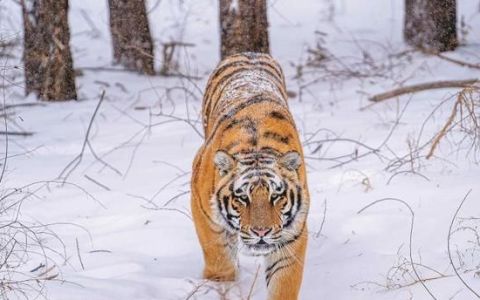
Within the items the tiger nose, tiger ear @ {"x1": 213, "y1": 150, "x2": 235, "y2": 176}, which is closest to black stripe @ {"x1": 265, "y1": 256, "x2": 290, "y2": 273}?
the tiger nose

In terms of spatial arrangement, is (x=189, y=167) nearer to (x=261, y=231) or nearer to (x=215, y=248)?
(x=215, y=248)

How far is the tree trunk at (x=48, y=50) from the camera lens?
8320 millimetres

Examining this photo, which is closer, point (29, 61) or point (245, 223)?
point (245, 223)

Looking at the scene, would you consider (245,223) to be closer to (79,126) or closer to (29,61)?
(79,126)

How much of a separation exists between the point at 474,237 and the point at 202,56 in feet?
26.1

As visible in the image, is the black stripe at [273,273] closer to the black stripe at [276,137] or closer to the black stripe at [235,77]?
the black stripe at [276,137]

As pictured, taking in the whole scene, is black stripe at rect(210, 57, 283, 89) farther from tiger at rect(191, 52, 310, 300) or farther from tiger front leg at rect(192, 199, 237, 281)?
tiger front leg at rect(192, 199, 237, 281)

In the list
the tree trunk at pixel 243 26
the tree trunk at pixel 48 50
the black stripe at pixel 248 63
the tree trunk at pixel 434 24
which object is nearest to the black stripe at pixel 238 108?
the black stripe at pixel 248 63

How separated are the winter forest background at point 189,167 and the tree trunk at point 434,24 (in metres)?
0.02

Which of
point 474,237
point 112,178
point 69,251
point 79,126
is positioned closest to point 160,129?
point 79,126

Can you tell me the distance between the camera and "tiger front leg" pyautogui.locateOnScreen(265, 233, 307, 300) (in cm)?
419

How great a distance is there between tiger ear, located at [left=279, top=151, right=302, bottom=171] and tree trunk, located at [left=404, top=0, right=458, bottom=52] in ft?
20.4

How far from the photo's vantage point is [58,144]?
7.48 metres

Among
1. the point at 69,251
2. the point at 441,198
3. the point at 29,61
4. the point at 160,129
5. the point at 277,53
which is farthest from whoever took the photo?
the point at 277,53
